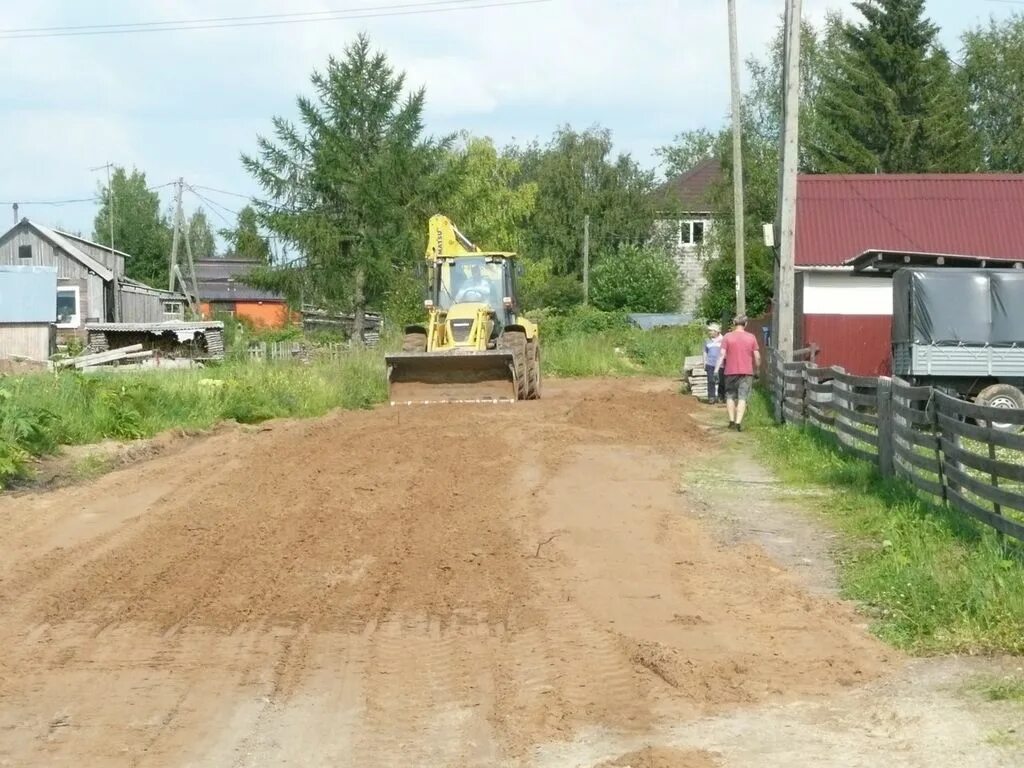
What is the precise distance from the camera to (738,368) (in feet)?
69.4

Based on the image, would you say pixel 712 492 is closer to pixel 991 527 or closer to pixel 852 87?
pixel 991 527

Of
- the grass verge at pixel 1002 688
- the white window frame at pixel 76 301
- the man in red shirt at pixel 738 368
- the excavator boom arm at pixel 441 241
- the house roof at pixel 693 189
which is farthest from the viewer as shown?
the house roof at pixel 693 189

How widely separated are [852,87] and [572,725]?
4608 cm

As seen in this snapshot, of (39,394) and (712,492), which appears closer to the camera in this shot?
(712,492)

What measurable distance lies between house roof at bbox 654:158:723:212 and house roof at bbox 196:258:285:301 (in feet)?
76.4

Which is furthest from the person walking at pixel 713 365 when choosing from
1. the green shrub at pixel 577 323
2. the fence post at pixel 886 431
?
the green shrub at pixel 577 323

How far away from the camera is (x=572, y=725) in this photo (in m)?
6.40

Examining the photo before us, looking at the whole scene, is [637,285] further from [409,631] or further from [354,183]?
[409,631]

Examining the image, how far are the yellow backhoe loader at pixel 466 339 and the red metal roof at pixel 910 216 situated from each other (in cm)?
839

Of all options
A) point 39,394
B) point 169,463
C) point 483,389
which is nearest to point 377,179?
point 483,389

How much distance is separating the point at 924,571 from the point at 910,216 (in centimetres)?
2674

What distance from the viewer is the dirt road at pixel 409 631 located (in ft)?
20.4

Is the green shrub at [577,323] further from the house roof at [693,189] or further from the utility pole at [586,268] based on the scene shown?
the house roof at [693,189]

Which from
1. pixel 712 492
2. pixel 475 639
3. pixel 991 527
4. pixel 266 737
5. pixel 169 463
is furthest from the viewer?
pixel 169 463
